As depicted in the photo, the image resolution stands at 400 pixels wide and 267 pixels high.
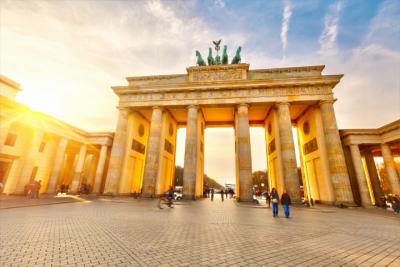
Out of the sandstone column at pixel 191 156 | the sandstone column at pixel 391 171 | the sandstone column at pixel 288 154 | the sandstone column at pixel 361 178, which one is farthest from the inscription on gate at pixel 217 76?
the sandstone column at pixel 391 171

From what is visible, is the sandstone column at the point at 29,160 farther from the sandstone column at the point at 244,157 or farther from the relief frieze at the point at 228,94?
the sandstone column at the point at 244,157

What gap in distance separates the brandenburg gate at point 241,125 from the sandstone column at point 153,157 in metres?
0.11

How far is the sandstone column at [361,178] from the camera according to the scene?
61.7 feet

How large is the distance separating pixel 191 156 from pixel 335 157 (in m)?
15.7

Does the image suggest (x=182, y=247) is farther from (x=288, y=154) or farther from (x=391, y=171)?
(x=391, y=171)

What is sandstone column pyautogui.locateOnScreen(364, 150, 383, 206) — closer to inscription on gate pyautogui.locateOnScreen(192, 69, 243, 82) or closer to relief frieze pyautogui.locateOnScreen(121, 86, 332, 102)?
relief frieze pyautogui.locateOnScreen(121, 86, 332, 102)

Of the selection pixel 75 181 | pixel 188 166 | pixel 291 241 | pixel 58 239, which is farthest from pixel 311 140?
pixel 75 181

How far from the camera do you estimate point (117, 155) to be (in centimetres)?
2272

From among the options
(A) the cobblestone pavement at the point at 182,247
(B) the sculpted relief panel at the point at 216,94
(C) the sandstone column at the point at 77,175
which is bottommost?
(A) the cobblestone pavement at the point at 182,247

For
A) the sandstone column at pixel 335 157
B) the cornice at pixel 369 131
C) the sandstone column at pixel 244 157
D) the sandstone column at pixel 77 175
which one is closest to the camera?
the sandstone column at pixel 335 157

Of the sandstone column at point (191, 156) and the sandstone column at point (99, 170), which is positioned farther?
the sandstone column at point (99, 170)

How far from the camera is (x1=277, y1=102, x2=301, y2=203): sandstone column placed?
1833 cm

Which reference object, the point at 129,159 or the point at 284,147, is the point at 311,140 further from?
the point at 129,159

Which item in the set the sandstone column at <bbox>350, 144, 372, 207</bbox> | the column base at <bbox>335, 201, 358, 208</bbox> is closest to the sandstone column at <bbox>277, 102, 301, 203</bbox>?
the column base at <bbox>335, 201, 358, 208</bbox>
